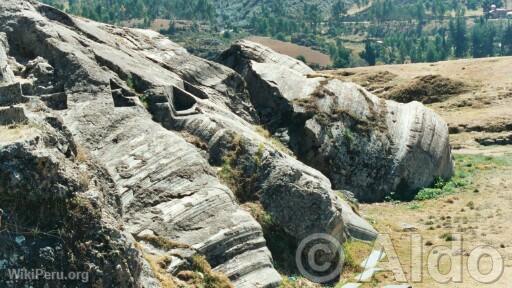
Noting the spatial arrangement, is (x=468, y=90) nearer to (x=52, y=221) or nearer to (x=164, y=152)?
(x=164, y=152)

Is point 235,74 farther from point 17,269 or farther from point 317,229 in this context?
point 17,269

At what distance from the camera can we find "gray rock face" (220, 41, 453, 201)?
42.2 meters

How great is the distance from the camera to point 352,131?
4325 cm

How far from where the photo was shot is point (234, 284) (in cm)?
2444

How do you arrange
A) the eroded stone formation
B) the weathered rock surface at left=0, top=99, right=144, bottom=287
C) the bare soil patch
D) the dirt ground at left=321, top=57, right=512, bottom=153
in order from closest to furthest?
the weathered rock surface at left=0, top=99, right=144, bottom=287 < the eroded stone formation < the dirt ground at left=321, top=57, right=512, bottom=153 < the bare soil patch

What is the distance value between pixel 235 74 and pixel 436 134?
1155cm

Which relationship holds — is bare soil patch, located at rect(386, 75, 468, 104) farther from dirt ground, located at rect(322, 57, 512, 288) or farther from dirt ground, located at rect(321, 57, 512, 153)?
dirt ground, located at rect(322, 57, 512, 288)

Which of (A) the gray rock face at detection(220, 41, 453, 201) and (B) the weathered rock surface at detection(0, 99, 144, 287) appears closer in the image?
(B) the weathered rock surface at detection(0, 99, 144, 287)

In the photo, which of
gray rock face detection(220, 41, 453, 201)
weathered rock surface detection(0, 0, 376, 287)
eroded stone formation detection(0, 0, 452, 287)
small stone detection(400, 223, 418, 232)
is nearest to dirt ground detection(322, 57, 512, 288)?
small stone detection(400, 223, 418, 232)

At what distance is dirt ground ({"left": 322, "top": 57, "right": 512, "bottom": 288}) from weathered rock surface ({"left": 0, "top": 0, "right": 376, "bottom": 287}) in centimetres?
289

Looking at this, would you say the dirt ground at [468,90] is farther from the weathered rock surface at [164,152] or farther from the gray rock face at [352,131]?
the weathered rock surface at [164,152]

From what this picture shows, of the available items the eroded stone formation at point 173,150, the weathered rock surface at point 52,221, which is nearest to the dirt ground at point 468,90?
the eroded stone formation at point 173,150

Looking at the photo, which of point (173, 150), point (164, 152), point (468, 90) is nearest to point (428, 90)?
point (468, 90)

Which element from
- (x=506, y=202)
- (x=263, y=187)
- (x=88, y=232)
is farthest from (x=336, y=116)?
(x=88, y=232)
